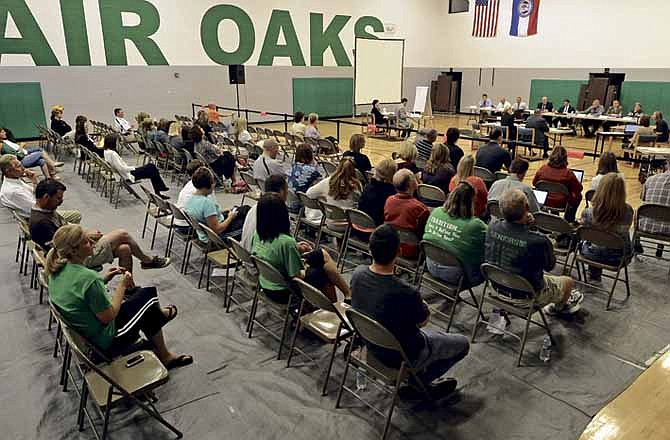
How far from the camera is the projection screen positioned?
15.7 meters

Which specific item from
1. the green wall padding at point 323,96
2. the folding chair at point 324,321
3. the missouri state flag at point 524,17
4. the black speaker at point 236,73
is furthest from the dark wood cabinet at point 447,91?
the folding chair at point 324,321

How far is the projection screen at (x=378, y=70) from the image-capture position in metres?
15.7

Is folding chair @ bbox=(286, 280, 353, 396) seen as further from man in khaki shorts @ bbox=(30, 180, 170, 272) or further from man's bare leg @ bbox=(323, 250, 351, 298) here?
man in khaki shorts @ bbox=(30, 180, 170, 272)

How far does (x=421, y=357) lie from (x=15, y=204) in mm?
4460

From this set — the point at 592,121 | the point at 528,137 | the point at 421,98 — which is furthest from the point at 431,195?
the point at 421,98

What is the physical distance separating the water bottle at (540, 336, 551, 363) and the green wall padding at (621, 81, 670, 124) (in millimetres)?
15837

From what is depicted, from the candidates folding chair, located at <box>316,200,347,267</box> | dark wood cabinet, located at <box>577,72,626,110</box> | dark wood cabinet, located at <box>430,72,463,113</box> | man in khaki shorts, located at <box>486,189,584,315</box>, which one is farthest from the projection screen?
man in khaki shorts, located at <box>486,189,584,315</box>

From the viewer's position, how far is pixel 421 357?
2639mm

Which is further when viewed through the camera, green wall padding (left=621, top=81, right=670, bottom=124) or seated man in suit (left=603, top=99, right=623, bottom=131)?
green wall padding (left=621, top=81, right=670, bottom=124)

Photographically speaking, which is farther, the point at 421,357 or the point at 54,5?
the point at 54,5

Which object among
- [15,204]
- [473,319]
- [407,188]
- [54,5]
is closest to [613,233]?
[473,319]

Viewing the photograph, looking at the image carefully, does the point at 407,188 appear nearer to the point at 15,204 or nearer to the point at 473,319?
the point at 473,319

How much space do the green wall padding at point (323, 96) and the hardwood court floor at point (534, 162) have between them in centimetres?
104

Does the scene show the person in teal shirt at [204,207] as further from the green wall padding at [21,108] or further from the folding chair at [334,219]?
the green wall padding at [21,108]
